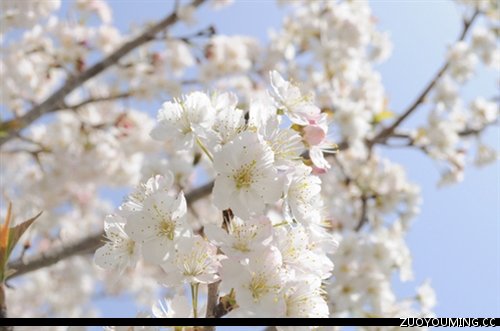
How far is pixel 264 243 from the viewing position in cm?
106

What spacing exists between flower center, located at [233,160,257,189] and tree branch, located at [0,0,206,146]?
2.32 metres

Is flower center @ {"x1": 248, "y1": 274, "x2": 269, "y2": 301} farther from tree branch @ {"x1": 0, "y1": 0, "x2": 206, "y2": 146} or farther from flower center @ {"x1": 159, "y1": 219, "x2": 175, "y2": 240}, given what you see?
tree branch @ {"x1": 0, "y1": 0, "x2": 206, "y2": 146}

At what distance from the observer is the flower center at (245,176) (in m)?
1.10

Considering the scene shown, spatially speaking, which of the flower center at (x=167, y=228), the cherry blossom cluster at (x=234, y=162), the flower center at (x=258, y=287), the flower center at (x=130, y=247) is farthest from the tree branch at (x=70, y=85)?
the flower center at (x=258, y=287)

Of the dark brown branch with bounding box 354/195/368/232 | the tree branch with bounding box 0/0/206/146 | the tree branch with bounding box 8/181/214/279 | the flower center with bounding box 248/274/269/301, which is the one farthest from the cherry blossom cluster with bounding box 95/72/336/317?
the dark brown branch with bounding box 354/195/368/232

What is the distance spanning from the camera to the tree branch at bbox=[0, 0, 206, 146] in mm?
3084

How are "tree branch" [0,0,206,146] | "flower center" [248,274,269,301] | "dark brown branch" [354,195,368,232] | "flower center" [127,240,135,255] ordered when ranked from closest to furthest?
1. "flower center" [248,274,269,301]
2. "flower center" [127,240,135,255]
3. "tree branch" [0,0,206,146]
4. "dark brown branch" [354,195,368,232]

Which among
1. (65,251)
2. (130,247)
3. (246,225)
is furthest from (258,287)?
(65,251)

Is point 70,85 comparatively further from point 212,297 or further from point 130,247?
point 212,297

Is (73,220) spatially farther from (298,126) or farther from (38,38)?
(298,126)

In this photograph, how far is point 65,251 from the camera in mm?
2328

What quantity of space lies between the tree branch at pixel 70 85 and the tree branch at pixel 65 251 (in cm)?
103

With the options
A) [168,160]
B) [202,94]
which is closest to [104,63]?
[168,160]

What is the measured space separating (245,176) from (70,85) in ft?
8.77
